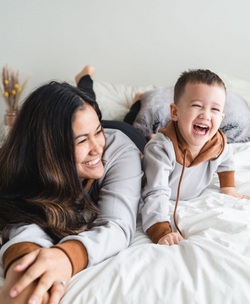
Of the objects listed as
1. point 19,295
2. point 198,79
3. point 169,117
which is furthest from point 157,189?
point 169,117

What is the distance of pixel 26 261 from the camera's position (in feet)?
2.00

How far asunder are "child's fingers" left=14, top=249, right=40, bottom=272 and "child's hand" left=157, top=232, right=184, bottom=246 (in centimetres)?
37

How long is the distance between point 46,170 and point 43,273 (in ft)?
1.10

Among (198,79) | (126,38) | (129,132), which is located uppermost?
(126,38)

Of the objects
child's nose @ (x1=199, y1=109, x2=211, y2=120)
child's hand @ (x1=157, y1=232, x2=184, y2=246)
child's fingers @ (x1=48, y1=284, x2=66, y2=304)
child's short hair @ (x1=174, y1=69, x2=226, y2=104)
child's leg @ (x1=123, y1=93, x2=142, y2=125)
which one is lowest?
child's hand @ (x1=157, y1=232, x2=184, y2=246)

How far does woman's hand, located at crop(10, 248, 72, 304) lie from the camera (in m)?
0.57

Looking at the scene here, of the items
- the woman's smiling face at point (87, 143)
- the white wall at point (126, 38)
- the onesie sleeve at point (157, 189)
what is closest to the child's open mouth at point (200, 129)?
the onesie sleeve at point (157, 189)

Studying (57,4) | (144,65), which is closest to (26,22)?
(57,4)

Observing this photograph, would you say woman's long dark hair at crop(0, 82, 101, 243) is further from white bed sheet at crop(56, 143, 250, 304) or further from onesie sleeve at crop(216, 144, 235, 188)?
Answer: onesie sleeve at crop(216, 144, 235, 188)

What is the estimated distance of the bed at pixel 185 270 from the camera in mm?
589

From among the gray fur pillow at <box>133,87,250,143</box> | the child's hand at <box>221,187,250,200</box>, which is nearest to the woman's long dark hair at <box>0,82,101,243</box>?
the child's hand at <box>221,187,250,200</box>

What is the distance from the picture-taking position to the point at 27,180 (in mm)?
928

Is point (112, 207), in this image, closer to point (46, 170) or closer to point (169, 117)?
point (46, 170)

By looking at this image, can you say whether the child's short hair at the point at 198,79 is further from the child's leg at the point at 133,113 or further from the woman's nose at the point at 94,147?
the child's leg at the point at 133,113
